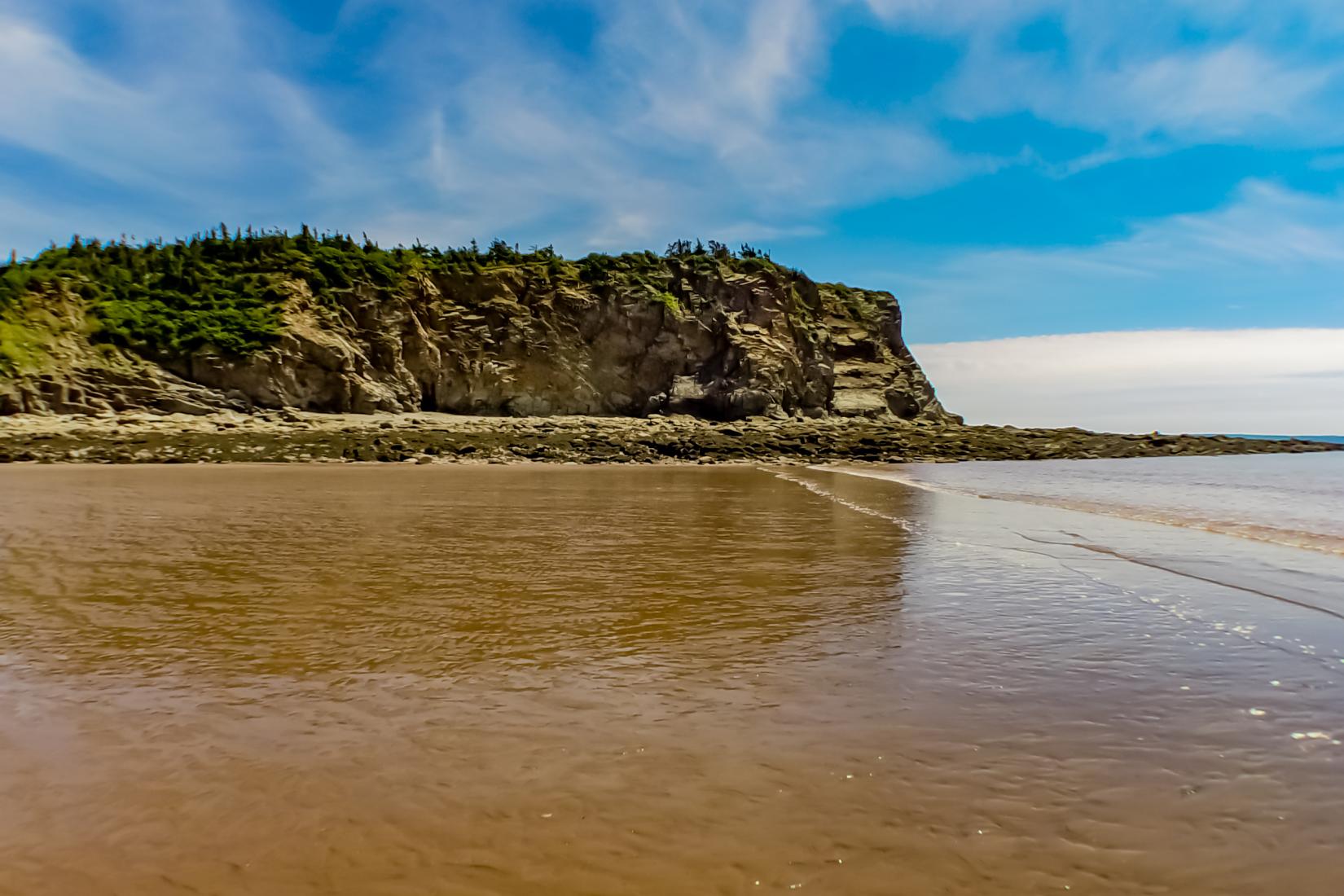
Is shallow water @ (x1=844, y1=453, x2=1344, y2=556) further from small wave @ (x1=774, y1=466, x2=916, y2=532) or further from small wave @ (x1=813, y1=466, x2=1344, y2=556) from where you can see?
small wave @ (x1=774, y1=466, x2=916, y2=532)

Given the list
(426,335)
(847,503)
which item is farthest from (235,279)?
(847,503)

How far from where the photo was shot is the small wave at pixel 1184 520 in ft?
26.8

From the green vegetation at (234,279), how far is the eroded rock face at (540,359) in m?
0.44

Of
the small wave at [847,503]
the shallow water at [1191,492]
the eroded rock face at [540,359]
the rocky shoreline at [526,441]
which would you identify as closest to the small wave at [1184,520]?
the shallow water at [1191,492]

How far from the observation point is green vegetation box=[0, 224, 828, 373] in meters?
30.0

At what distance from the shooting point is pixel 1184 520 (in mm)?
10070

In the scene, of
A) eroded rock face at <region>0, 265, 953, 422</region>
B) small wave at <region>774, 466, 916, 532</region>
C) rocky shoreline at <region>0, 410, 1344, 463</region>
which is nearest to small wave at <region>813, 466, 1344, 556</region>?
small wave at <region>774, 466, 916, 532</region>

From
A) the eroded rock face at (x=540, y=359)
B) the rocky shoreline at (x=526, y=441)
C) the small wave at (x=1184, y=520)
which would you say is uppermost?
the eroded rock face at (x=540, y=359)

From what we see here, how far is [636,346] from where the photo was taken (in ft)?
139

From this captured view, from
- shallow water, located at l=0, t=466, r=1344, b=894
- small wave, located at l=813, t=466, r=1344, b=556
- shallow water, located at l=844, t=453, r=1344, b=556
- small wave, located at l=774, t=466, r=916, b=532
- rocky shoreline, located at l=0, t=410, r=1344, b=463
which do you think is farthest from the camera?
rocky shoreline, located at l=0, t=410, r=1344, b=463

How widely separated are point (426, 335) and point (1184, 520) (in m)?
34.9

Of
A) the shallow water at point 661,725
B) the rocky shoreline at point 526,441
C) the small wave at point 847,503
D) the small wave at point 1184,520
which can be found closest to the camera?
the shallow water at point 661,725

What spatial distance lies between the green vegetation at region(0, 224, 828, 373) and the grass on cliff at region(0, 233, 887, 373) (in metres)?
0.05

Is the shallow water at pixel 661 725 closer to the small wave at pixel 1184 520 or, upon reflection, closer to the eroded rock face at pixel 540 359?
the small wave at pixel 1184 520
